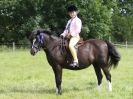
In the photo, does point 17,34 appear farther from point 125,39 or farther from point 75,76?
point 75,76

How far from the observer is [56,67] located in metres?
11.2

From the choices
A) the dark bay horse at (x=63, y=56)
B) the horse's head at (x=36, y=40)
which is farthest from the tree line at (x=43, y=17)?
the horse's head at (x=36, y=40)

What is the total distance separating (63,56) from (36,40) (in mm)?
953

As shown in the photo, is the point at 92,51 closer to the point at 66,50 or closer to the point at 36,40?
the point at 66,50

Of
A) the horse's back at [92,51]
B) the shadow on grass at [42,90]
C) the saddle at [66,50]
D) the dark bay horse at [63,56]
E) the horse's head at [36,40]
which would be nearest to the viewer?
the horse's head at [36,40]

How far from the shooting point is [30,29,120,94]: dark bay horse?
441 inches

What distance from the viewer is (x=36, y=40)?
11.1 meters

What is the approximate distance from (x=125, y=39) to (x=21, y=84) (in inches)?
1970

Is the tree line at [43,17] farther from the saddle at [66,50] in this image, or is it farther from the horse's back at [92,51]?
the saddle at [66,50]

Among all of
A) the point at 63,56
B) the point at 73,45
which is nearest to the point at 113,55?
the point at 73,45

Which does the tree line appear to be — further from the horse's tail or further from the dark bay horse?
the dark bay horse

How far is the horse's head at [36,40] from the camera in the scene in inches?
435

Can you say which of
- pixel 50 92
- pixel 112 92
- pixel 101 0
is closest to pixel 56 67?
pixel 50 92

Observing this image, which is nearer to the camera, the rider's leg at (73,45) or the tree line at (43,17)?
the rider's leg at (73,45)
